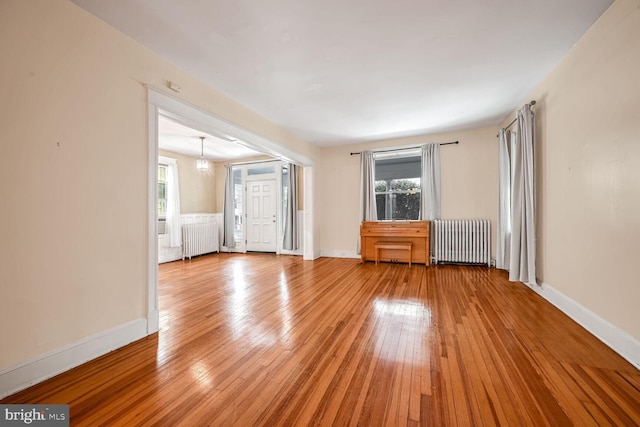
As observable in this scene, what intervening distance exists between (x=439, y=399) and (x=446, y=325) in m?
1.07

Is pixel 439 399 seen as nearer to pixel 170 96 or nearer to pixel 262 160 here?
pixel 170 96

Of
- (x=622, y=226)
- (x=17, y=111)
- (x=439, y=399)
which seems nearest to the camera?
(x=439, y=399)

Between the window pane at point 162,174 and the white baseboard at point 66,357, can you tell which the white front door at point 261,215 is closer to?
the window pane at point 162,174

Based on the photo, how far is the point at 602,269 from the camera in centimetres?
212

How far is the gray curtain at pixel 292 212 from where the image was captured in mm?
6453

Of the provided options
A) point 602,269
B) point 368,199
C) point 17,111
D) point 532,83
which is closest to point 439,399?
point 602,269

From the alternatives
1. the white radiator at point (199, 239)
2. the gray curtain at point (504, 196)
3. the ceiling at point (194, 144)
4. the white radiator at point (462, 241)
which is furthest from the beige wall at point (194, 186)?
the gray curtain at point (504, 196)

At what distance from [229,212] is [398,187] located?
14.6ft

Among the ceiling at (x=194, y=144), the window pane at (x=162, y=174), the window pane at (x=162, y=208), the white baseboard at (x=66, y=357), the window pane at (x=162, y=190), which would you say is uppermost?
the ceiling at (x=194, y=144)

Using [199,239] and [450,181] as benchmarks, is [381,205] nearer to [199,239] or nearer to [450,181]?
[450,181]

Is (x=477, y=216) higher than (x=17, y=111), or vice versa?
(x=17, y=111)


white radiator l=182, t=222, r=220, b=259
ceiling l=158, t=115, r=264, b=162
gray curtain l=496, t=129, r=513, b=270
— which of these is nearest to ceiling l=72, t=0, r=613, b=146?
gray curtain l=496, t=129, r=513, b=270

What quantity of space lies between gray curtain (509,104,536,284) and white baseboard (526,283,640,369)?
Answer: 0.41 metres

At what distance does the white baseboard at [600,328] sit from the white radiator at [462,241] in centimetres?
198
